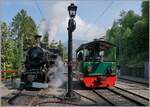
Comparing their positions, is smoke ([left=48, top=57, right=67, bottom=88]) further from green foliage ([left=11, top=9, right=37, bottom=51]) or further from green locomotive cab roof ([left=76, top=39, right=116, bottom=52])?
green foliage ([left=11, top=9, right=37, bottom=51])

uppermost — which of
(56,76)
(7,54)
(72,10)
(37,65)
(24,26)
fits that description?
(24,26)

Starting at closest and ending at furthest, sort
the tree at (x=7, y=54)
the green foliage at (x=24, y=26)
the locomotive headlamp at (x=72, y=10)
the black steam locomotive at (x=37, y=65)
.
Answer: the locomotive headlamp at (x=72, y=10), the black steam locomotive at (x=37, y=65), the tree at (x=7, y=54), the green foliage at (x=24, y=26)

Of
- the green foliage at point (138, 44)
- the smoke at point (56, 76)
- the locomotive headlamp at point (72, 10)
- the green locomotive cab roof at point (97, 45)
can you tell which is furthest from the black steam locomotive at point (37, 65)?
the green foliage at point (138, 44)

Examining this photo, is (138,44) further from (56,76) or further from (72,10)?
→ (72,10)

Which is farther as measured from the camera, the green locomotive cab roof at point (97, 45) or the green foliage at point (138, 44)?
the green foliage at point (138, 44)

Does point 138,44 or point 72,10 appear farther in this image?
point 138,44

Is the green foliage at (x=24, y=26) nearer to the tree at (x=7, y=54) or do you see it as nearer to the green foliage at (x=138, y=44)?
the green foliage at (x=138, y=44)

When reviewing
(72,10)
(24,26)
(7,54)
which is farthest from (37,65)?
(24,26)

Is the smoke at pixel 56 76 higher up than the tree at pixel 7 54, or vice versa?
the tree at pixel 7 54

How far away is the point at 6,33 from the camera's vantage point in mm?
35781

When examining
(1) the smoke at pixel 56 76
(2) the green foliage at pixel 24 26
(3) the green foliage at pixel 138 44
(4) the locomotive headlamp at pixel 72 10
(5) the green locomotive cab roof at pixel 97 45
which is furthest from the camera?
(2) the green foliage at pixel 24 26

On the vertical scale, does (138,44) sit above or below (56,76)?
above

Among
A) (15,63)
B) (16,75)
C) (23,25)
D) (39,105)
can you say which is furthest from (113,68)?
(23,25)

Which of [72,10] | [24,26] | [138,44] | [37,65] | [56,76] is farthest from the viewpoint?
[24,26]
